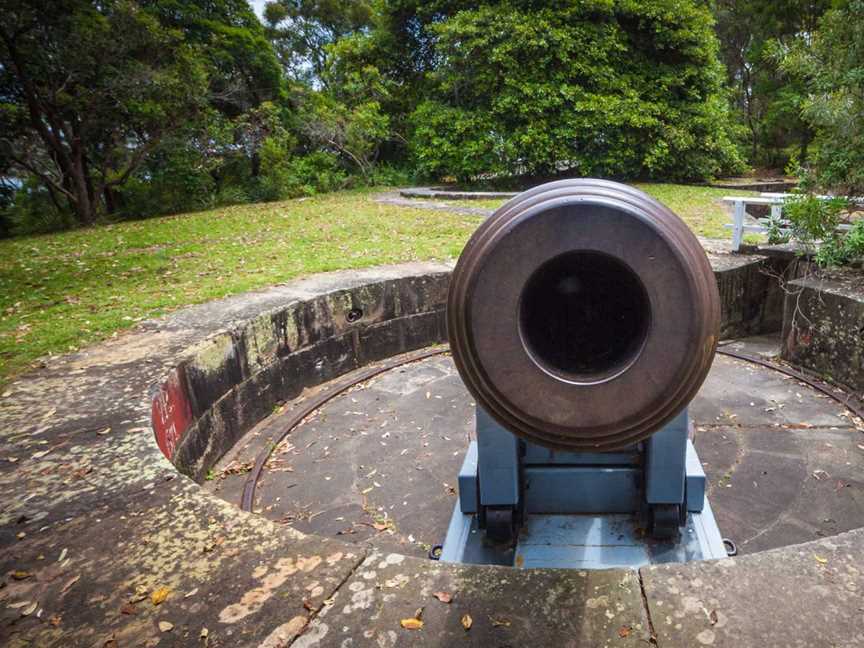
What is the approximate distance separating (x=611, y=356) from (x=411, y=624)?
0.91 metres

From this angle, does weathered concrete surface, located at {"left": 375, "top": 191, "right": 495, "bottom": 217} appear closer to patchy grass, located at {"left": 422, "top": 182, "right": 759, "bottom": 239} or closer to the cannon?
patchy grass, located at {"left": 422, "top": 182, "right": 759, "bottom": 239}

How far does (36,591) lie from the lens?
1690 mm

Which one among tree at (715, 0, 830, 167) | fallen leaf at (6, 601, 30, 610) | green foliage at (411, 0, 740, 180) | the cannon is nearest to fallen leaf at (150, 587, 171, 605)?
fallen leaf at (6, 601, 30, 610)

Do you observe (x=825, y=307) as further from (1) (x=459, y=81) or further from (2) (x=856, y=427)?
(1) (x=459, y=81)

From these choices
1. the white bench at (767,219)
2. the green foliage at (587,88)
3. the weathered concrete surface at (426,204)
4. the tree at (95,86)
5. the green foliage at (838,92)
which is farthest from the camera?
the green foliage at (587,88)

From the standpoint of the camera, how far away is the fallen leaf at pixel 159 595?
5.30 ft

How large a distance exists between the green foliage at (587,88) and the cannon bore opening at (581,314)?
47.7 feet

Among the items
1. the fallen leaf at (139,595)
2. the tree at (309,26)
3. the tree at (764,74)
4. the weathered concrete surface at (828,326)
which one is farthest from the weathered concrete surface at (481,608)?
the tree at (309,26)

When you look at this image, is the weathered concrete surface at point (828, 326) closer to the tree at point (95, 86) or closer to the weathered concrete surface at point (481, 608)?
the weathered concrete surface at point (481, 608)

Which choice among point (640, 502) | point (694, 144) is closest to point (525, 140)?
point (694, 144)

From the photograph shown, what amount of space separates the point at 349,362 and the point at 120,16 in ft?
35.7

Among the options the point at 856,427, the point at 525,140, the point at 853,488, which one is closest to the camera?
the point at 853,488

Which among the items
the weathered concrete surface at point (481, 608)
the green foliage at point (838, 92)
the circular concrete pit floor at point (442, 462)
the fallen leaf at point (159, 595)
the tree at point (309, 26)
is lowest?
the circular concrete pit floor at point (442, 462)

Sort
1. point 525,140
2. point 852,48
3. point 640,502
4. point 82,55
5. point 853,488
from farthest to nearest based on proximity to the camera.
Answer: point 525,140 → point 82,55 → point 852,48 → point 853,488 → point 640,502
